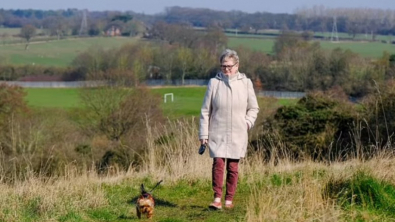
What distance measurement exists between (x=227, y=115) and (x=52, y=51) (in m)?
109

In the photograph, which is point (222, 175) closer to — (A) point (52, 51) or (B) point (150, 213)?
(B) point (150, 213)

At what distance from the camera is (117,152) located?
2492 cm

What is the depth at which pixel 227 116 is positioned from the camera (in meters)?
7.39

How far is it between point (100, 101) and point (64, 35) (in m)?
Result: 97.5

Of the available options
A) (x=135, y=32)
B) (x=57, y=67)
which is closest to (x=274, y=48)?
(x=57, y=67)

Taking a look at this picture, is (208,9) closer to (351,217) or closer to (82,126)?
(82,126)

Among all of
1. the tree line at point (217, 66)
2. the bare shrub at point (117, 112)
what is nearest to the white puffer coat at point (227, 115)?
the bare shrub at point (117, 112)

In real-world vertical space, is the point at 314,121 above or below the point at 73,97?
above

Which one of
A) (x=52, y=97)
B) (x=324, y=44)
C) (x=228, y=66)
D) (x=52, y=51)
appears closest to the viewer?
(x=228, y=66)

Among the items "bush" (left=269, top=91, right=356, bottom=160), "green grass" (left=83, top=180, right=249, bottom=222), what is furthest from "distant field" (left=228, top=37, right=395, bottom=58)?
"green grass" (left=83, top=180, right=249, bottom=222)

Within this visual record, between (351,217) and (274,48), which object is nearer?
(351,217)

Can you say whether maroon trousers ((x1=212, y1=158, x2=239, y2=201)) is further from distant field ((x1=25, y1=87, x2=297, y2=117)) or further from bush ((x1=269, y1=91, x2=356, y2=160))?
distant field ((x1=25, y1=87, x2=297, y2=117))

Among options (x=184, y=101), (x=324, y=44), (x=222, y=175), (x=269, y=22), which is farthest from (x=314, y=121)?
(x=269, y=22)

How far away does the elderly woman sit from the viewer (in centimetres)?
733
